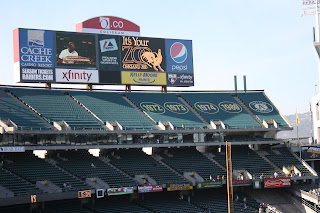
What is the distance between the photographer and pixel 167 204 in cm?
5228

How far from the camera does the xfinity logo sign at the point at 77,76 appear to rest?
186 feet

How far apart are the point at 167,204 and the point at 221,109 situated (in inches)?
658

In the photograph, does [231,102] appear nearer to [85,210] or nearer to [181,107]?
[181,107]

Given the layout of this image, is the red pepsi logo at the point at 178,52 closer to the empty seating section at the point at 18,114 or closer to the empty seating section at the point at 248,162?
the empty seating section at the point at 248,162

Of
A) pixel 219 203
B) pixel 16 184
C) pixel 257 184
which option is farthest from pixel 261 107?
pixel 16 184

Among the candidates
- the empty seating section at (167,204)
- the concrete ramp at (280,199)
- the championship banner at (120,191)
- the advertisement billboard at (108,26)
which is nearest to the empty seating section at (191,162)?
the empty seating section at (167,204)

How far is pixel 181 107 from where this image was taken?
62.9 metres

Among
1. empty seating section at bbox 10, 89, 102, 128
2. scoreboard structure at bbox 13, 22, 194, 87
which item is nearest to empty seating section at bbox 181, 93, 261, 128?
scoreboard structure at bbox 13, 22, 194, 87

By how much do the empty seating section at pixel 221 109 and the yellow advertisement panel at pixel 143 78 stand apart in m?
4.40

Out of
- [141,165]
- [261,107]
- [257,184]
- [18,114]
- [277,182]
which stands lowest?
[257,184]

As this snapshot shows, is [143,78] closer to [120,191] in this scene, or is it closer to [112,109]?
[112,109]

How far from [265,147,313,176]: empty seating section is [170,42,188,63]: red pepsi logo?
15.0m

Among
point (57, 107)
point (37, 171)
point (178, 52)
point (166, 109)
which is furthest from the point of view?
point (178, 52)

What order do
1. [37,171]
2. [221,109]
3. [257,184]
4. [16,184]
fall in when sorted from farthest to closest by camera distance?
[221,109]
[257,184]
[37,171]
[16,184]
